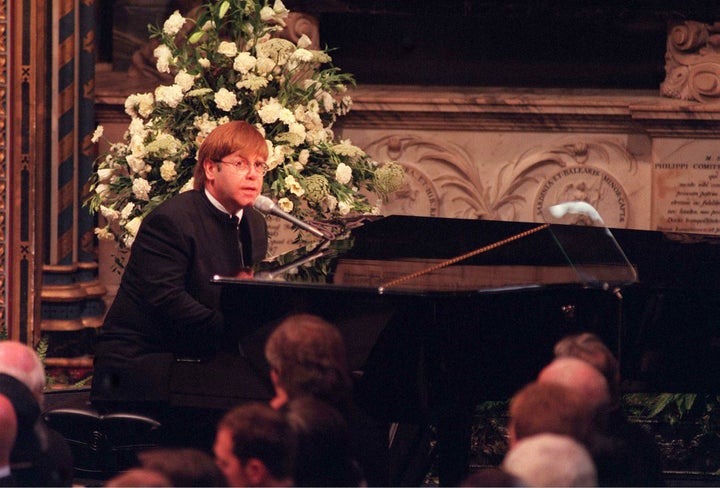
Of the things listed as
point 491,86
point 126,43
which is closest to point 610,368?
point 491,86

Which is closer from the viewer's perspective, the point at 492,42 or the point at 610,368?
the point at 610,368

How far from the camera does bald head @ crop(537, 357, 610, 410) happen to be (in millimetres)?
3609

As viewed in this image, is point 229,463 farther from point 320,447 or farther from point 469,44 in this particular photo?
point 469,44

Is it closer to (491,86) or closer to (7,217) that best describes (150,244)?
(7,217)

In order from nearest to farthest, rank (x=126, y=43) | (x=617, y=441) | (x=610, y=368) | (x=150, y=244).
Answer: (x=617, y=441), (x=610, y=368), (x=150, y=244), (x=126, y=43)

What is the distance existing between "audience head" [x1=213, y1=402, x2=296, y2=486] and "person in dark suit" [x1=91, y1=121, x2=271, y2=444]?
1.49 metres

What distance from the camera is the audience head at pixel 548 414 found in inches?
124

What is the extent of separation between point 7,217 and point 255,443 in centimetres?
435

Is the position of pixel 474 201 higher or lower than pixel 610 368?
higher

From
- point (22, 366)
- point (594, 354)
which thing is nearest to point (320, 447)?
point (22, 366)

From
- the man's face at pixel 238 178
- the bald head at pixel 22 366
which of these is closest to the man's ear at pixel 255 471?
the bald head at pixel 22 366

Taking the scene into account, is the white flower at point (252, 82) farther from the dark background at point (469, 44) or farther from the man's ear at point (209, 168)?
the dark background at point (469, 44)

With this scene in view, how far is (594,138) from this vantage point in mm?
7637

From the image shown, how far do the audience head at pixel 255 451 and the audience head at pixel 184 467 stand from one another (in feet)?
0.36
